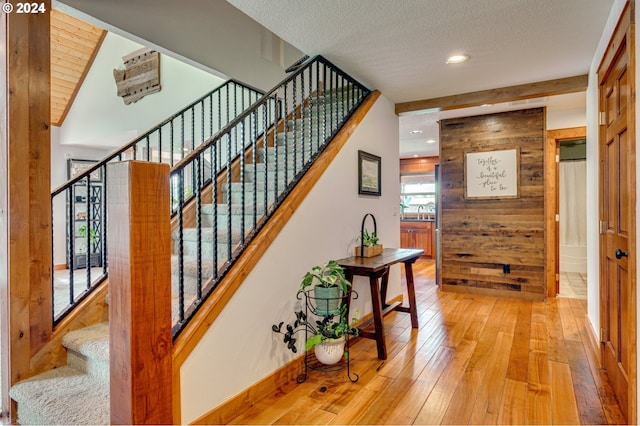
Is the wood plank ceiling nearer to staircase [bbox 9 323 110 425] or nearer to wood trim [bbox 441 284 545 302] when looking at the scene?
staircase [bbox 9 323 110 425]

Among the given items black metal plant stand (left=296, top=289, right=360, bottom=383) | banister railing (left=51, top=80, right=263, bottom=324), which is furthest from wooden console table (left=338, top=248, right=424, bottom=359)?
banister railing (left=51, top=80, right=263, bottom=324)

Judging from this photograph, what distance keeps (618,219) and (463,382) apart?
1.38 meters

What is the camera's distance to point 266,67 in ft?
14.9

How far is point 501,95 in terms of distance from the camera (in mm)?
3697

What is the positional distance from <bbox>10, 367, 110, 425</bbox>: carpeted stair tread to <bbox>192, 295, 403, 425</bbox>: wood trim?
1.59 feet

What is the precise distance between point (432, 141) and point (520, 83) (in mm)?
3131

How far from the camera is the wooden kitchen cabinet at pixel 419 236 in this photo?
7.99 meters

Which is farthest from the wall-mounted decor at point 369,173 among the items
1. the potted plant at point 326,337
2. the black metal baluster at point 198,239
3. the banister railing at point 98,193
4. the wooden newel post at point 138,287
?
the wooden newel post at point 138,287

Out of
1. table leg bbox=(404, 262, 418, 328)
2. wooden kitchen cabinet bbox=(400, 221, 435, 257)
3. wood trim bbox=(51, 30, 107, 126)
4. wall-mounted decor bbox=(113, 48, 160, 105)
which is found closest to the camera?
table leg bbox=(404, 262, 418, 328)

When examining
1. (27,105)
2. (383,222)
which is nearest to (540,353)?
(383,222)

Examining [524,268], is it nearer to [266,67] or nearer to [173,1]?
[266,67]

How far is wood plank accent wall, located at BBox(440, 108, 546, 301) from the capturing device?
14.5 feet

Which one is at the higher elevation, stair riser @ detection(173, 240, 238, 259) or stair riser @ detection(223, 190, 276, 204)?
stair riser @ detection(223, 190, 276, 204)

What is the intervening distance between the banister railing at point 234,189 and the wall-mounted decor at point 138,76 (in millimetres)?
1731
